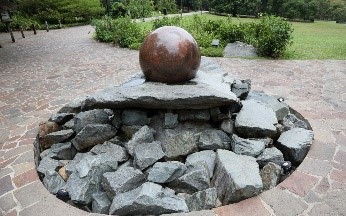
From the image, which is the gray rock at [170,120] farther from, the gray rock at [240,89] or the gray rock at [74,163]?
the gray rock at [240,89]

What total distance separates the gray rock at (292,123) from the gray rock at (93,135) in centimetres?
263

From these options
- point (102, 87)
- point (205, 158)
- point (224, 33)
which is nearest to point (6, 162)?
point (205, 158)

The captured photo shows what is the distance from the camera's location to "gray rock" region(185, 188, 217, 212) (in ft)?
10.5

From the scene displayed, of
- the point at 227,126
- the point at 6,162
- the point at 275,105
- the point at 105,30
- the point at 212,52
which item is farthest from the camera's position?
the point at 105,30

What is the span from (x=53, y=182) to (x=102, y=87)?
13.1 ft

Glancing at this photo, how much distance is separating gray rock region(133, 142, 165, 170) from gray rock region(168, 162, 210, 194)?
1.26ft

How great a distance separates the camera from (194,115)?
4227mm

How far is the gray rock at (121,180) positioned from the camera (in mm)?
3369

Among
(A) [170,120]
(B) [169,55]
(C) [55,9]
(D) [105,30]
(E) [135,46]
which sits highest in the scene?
(B) [169,55]

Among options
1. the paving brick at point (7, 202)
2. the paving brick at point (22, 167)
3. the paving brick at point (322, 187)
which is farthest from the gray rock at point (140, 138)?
the paving brick at point (322, 187)

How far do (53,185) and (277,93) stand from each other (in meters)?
4.82

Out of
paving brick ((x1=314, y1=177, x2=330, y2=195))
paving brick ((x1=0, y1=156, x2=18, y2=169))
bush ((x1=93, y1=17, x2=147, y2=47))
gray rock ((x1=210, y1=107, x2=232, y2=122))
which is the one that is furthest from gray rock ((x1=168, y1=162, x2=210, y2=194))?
bush ((x1=93, y1=17, x2=147, y2=47))

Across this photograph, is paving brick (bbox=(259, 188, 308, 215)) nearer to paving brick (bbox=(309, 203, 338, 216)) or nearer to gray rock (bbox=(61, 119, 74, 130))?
paving brick (bbox=(309, 203, 338, 216))

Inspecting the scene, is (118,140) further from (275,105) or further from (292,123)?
(292,123)
